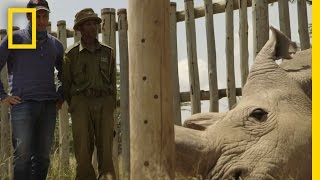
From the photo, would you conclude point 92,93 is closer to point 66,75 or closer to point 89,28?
point 66,75

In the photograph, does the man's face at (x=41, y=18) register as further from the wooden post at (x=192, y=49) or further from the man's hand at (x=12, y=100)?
the wooden post at (x=192, y=49)

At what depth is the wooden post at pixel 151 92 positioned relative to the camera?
3.23 m

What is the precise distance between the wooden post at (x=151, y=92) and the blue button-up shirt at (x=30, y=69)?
1.50 meters

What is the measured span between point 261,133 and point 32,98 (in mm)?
1896

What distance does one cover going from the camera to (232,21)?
5.91 metres

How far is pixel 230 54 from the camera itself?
5902 mm

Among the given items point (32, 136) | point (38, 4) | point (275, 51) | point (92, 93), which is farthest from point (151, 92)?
point (38, 4)

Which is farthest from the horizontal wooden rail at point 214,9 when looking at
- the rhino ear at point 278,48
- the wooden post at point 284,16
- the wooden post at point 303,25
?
the rhino ear at point 278,48

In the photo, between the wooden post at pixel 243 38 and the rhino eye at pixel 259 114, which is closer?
the rhino eye at pixel 259 114

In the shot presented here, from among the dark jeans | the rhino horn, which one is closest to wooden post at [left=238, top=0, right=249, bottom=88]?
the rhino horn

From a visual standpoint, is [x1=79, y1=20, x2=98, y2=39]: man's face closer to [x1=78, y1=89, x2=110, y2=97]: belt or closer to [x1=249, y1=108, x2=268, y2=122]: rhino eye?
[x1=78, y1=89, x2=110, y2=97]: belt

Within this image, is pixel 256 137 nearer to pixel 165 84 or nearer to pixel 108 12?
pixel 165 84

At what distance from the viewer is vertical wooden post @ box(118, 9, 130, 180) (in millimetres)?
6375

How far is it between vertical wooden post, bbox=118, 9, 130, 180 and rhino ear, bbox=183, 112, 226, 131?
2.32 metres
